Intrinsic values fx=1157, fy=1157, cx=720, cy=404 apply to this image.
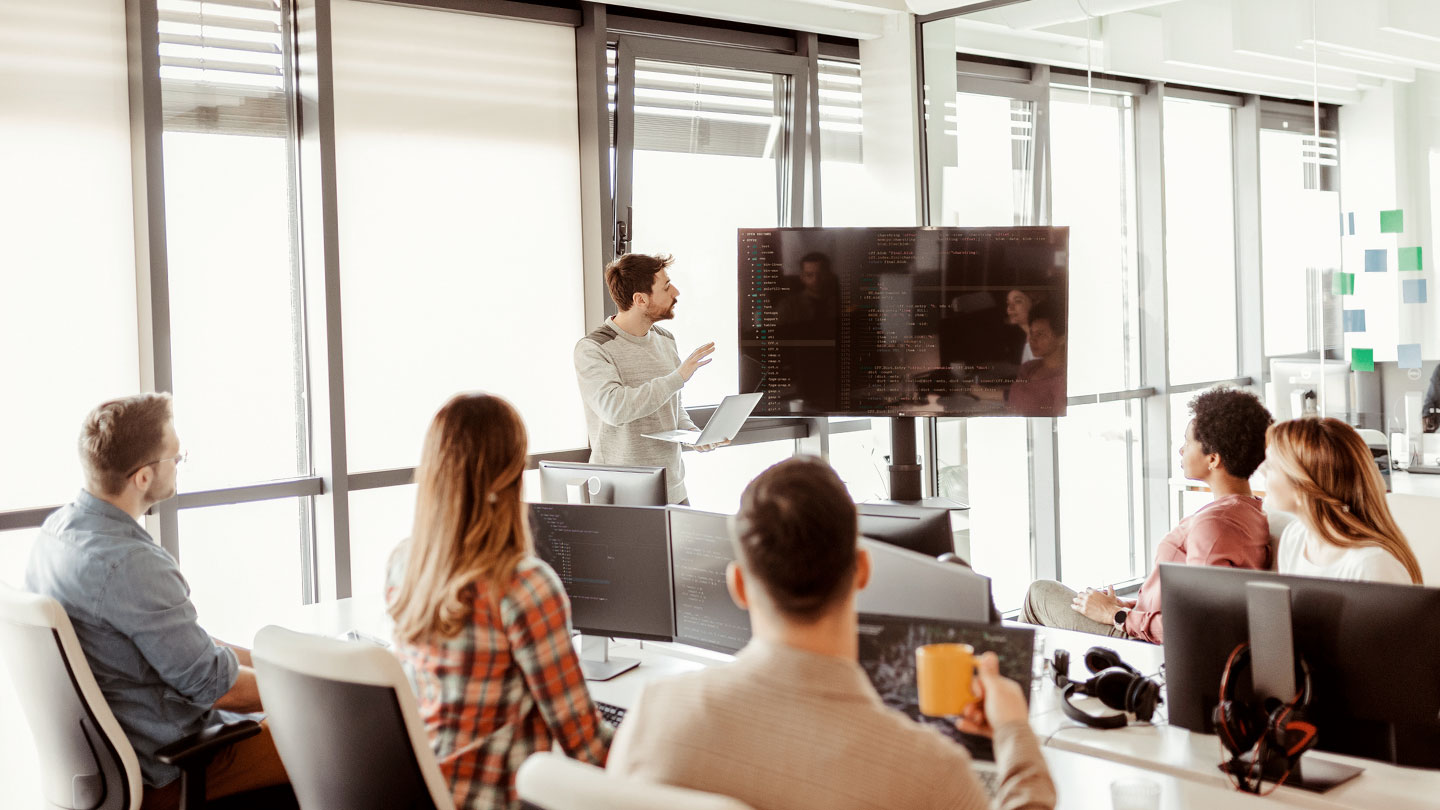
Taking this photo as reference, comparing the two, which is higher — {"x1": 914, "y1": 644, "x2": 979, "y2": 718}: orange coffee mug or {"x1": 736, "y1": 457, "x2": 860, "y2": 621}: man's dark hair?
{"x1": 736, "y1": 457, "x2": 860, "y2": 621}: man's dark hair

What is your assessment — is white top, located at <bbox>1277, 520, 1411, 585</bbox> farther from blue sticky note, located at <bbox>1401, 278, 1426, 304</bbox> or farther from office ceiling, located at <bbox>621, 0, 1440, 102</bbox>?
office ceiling, located at <bbox>621, 0, 1440, 102</bbox>

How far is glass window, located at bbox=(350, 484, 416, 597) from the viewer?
A: 4.28 metres

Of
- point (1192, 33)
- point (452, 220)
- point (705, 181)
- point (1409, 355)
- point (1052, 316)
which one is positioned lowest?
point (1409, 355)

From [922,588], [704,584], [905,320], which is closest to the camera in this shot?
[922,588]

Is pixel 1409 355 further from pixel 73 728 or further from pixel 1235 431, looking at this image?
pixel 73 728

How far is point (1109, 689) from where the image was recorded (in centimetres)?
236

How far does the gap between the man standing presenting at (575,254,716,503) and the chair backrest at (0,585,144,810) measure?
6.53 ft

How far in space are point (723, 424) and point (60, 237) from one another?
2.20m

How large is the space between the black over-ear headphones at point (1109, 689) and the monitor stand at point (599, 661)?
100 cm

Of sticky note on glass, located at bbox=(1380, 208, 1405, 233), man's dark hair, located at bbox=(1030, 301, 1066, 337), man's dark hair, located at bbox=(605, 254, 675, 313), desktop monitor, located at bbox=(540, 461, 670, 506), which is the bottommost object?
desktop monitor, located at bbox=(540, 461, 670, 506)

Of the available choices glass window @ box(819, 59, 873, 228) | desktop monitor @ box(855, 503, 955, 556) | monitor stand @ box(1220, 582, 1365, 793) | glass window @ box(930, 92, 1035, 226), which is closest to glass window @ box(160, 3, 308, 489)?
desktop monitor @ box(855, 503, 955, 556)

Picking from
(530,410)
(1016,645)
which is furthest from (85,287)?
(1016,645)

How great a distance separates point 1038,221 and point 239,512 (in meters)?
3.42

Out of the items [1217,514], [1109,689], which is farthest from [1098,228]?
[1109,689]
